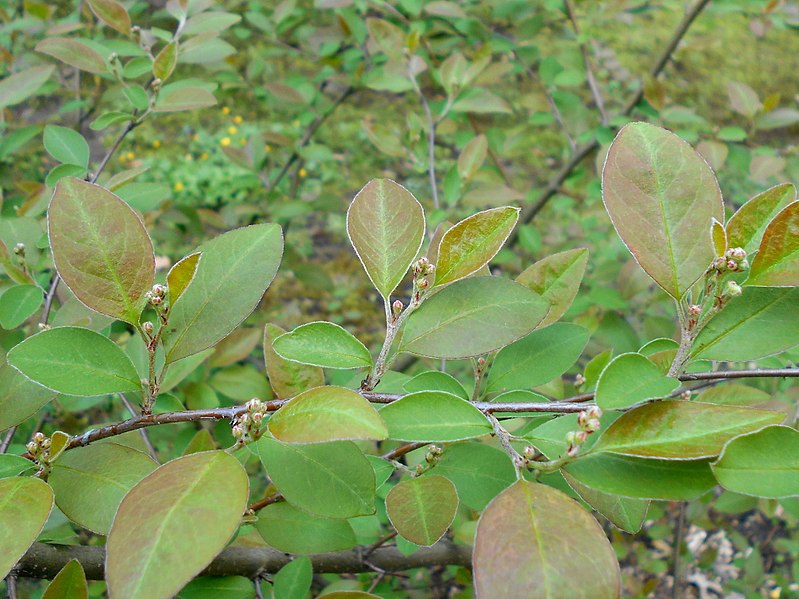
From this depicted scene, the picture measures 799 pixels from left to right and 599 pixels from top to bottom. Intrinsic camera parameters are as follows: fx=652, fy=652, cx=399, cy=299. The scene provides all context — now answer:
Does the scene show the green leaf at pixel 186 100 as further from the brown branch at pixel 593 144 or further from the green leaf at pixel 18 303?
the brown branch at pixel 593 144

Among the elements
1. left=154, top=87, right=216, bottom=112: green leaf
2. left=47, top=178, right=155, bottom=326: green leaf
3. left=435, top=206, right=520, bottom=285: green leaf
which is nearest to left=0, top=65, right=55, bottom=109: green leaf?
left=154, top=87, right=216, bottom=112: green leaf

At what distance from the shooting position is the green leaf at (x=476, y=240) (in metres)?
0.60

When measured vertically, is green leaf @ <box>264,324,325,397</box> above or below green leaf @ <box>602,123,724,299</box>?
below

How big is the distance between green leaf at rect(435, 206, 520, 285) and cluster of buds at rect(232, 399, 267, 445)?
0.21 m

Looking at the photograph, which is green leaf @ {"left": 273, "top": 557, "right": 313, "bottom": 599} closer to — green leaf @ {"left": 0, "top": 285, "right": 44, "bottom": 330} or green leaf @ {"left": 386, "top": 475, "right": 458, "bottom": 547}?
green leaf @ {"left": 386, "top": 475, "right": 458, "bottom": 547}

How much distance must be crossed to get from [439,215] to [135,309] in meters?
0.87

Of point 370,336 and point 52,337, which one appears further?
point 370,336

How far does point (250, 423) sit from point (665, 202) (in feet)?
1.40

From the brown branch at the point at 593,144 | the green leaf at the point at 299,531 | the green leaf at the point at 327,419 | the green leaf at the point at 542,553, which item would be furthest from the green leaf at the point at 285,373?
the brown branch at the point at 593,144

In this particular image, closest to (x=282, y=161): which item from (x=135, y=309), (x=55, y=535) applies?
(x=55, y=535)

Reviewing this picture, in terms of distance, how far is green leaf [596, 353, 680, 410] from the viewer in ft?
1.69

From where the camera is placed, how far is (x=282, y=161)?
2.12 m

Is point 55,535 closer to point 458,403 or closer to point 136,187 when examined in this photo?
point 136,187

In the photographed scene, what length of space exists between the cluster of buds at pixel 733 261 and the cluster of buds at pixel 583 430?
0.57ft
